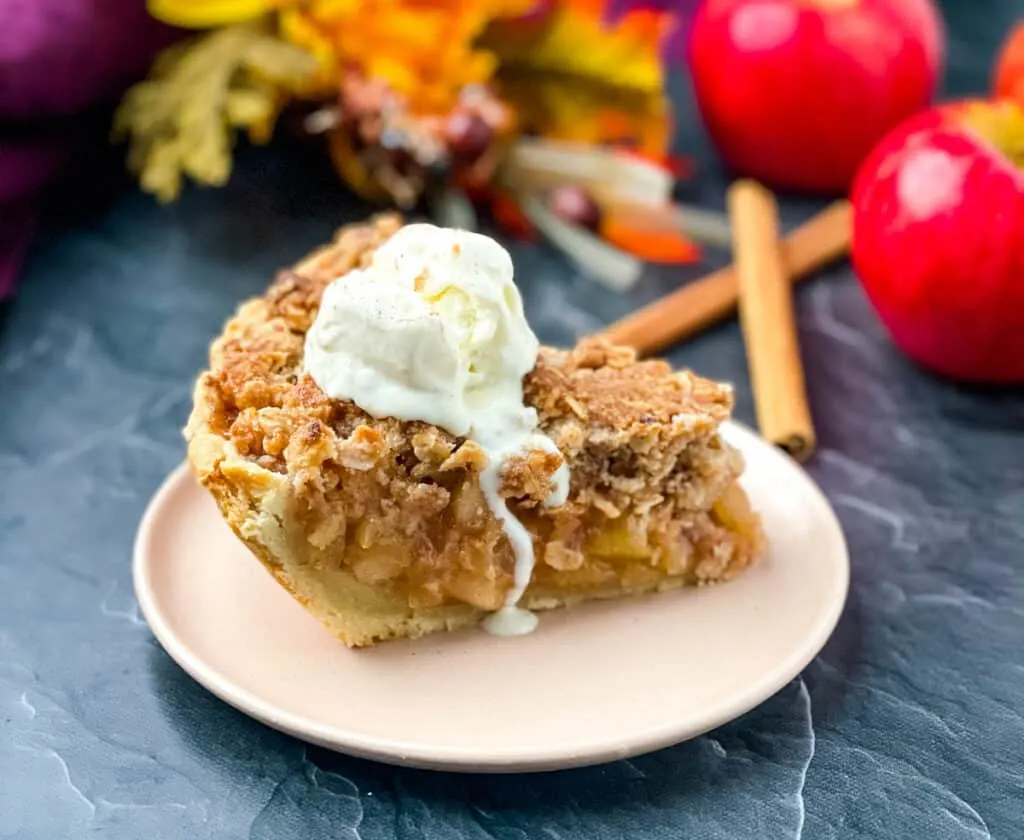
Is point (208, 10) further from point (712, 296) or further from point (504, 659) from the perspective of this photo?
point (504, 659)

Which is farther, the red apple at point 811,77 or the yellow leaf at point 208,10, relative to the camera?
the red apple at point 811,77

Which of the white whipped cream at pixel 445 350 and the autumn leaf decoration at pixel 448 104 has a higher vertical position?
the white whipped cream at pixel 445 350

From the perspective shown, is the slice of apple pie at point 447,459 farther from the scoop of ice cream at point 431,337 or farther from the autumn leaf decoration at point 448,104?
the autumn leaf decoration at point 448,104

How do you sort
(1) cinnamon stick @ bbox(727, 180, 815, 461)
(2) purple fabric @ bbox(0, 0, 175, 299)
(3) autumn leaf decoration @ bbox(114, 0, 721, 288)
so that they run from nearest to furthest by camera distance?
1. (1) cinnamon stick @ bbox(727, 180, 815, 461)
2. (2) purple fabric @ bbox(0, 0, 175, 299)
3. (3) autumn leaf decoration @ bbox(114, 0, 721, 288)

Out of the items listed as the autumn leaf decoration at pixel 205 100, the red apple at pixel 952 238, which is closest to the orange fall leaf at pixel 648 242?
the red apple at pixel 952 238

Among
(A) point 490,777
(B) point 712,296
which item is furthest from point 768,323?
(A) point 490,777

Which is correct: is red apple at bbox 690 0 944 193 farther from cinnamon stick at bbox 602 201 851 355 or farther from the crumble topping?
the crumble topping

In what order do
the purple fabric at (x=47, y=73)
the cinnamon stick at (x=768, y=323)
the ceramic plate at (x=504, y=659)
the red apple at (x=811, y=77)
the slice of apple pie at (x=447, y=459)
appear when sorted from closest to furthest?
the ceramic plate at (x=504, y=659)
the slice of apple pie at (x=447, y=459)
the cinnamon stick at (x=768, y=323)
the purple fabric at (x=47, y=73)
the red apple at (x=811, y=77)

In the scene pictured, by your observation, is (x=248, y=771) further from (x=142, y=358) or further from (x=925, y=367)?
(x=925, y=367)

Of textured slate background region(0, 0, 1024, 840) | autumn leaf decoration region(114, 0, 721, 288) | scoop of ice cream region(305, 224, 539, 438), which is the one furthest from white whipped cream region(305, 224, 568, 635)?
autumn leaf decoration region(114, 0, 721, 288)

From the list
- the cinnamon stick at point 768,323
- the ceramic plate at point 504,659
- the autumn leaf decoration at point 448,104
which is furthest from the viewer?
the autumn leaf decoration at point 448,104
